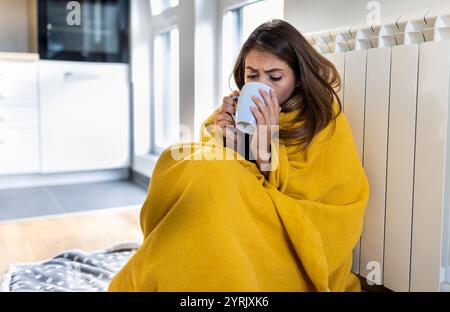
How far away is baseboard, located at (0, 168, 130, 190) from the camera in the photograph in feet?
7.59

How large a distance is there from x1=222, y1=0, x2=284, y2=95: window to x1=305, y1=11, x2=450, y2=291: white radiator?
2.05 ft

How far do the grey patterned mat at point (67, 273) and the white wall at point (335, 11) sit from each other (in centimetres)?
83

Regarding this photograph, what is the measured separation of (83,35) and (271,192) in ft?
6.24

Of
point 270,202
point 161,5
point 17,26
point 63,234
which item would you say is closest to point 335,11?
point 270,202

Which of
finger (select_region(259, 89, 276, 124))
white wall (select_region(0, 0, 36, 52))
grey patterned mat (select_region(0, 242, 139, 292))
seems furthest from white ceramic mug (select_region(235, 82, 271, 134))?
white wall (select_region(0, 0, 36, 52))

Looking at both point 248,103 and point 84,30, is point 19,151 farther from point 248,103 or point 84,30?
point 248,103

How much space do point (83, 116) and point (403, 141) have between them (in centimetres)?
187

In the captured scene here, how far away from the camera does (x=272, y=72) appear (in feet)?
2.91

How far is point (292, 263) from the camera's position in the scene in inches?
31.0

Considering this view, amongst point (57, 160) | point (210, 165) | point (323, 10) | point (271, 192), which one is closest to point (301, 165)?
point (271, 192)

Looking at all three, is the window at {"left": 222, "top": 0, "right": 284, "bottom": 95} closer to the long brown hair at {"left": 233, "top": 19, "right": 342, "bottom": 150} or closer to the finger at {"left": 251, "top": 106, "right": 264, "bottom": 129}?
the long brown hair at {"left": 233, "top": 19, "right": 342, "bottom": 150}

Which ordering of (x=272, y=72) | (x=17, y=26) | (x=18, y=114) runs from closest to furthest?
(x=272, y=72) < (x=18, y=114) < (x=17, y=26)

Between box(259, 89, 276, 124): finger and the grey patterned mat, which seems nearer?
box(259, 89, 276, 124): finger
